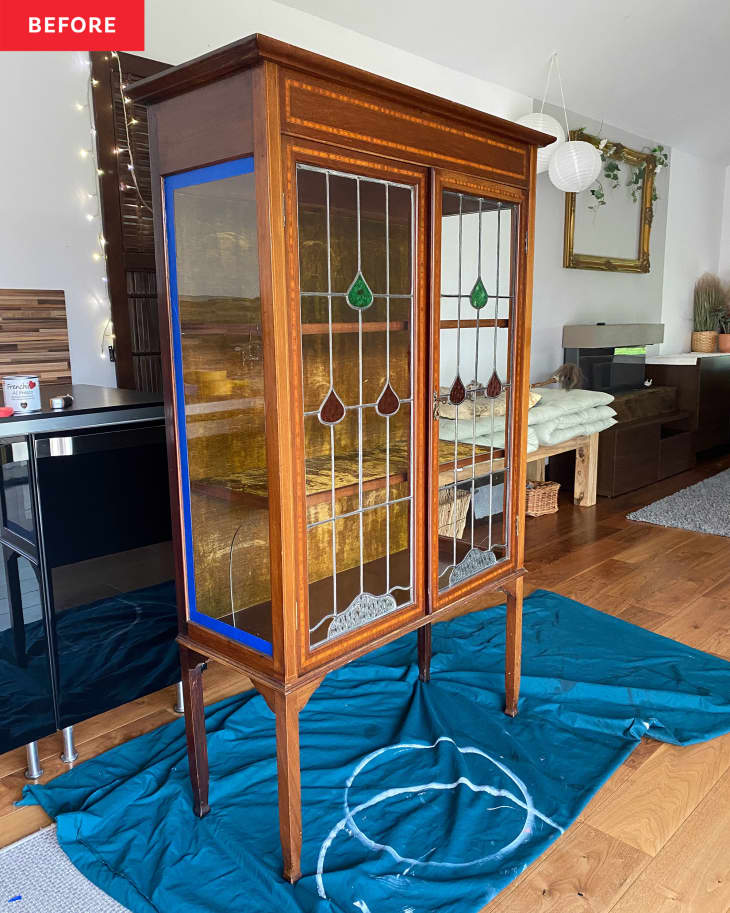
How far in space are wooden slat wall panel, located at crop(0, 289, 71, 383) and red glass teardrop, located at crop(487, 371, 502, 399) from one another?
4.74ft

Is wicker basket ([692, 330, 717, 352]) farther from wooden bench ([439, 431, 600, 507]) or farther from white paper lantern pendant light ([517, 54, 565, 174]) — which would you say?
white paper lantern pendant light ([517, 54, 565, 174])

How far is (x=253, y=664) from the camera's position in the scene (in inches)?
58.7

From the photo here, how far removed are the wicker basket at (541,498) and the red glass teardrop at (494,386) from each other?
2.21 metres

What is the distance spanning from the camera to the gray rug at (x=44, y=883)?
4.76 feet

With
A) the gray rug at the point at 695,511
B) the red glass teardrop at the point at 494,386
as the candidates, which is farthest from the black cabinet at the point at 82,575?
the gray rug at the point at 695,511

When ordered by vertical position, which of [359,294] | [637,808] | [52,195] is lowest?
[637,808]

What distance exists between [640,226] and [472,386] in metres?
4.05

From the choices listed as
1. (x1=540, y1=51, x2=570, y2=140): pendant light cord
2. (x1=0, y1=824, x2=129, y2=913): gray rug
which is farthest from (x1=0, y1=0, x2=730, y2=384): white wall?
(x1=0, y1=824, x2=129, y2=913): gray rug

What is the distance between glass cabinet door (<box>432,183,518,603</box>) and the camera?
67.9 inches

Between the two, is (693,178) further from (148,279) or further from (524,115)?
(148,279)

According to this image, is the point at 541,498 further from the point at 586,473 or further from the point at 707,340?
the point at 707,340

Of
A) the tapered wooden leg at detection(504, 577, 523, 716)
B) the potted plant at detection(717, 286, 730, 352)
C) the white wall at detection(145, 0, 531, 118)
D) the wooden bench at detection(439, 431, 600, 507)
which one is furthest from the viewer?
the potted plant at detection(717, 286, 730, 352)

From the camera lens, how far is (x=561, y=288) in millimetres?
4562

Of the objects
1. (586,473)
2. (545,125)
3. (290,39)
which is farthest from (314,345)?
(586,473)
